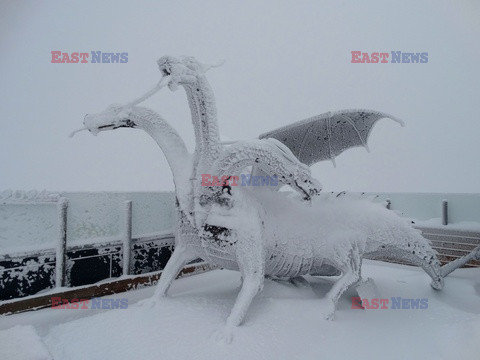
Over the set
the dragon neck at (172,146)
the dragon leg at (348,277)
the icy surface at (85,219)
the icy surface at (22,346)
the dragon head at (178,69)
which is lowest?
the icy surface at (22,346)

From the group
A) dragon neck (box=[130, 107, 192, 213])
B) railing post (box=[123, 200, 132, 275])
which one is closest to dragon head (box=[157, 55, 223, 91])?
dragon neck (box=[130, 107, 192, 213])

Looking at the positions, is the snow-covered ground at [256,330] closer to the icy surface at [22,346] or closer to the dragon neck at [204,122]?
the icy surface at [22,346]

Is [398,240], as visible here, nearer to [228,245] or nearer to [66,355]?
[228,245]

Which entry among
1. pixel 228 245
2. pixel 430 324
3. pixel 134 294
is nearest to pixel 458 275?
pixel 430 324

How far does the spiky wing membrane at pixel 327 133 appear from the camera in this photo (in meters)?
2.36

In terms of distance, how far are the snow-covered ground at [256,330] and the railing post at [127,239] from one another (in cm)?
46

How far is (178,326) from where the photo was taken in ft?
6.10

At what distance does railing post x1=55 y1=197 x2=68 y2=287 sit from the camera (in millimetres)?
2566

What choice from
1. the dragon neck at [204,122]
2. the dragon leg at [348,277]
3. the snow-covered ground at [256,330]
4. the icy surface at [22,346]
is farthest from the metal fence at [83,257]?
the dragon leg at [348,277]

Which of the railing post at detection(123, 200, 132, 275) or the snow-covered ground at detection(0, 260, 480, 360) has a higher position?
the railing post at detection(123, 200, 132, 275)

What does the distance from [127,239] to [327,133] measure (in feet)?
7.05

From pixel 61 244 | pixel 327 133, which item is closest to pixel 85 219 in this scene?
pixel 61 244

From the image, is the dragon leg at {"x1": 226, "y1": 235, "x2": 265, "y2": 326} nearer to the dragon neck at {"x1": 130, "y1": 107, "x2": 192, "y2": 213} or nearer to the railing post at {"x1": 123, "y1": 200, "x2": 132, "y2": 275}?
the dragon neck at {"x1": 130, "y1": 107, "x2": 192, "y2": 213}

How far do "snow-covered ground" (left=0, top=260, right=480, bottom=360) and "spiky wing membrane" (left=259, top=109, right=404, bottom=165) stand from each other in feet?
3.79
